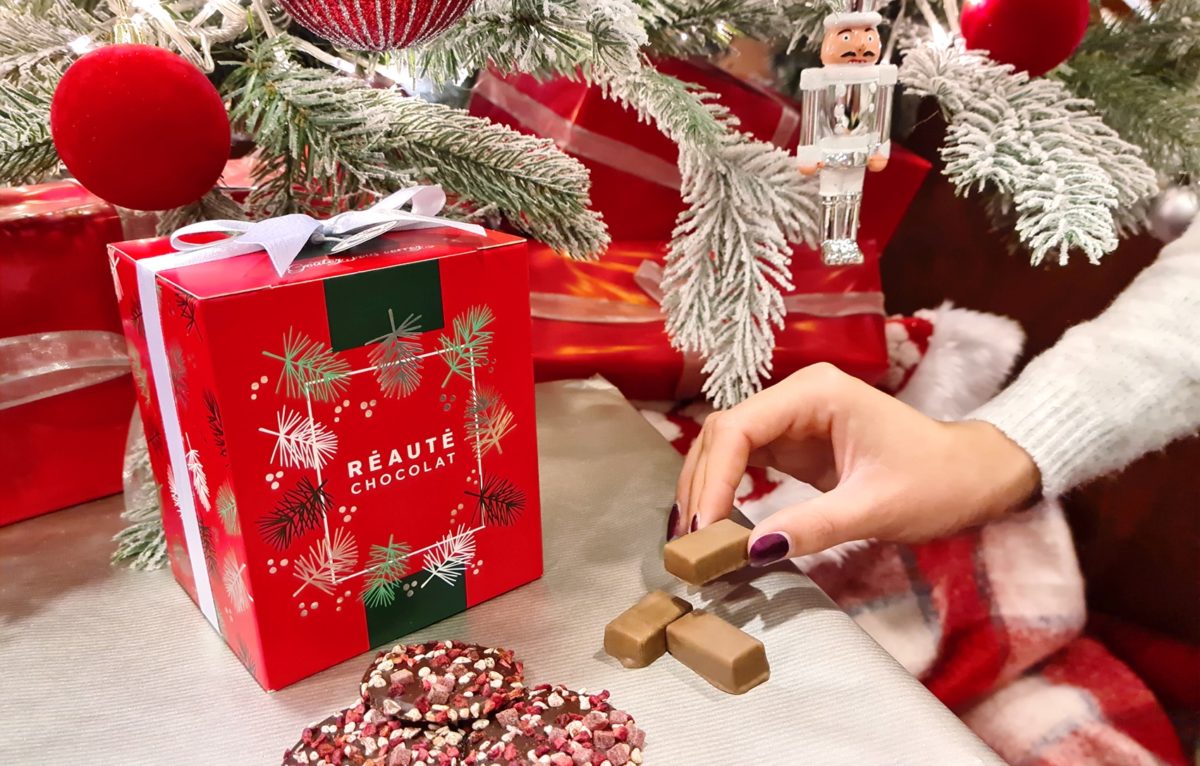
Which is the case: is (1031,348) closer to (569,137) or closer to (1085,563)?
(1085,563)

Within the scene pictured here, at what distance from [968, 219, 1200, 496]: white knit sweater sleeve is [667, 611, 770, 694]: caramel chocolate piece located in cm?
29

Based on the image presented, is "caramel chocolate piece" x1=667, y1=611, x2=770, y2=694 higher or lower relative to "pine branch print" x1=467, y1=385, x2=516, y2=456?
lower

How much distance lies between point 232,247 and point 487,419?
8.5 inches

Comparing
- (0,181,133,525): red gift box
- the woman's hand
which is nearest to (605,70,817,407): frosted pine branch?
the woman's hand

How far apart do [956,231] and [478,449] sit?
0.78m

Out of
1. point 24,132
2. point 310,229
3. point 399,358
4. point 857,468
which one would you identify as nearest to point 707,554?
point 857,468

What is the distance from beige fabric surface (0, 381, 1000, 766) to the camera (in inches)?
19.6

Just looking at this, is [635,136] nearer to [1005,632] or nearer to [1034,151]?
[1034,151]

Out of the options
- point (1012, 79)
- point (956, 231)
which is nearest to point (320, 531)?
point (1012, 79)

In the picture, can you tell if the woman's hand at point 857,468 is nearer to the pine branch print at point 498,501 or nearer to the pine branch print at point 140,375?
the pine branch print at point 498,501

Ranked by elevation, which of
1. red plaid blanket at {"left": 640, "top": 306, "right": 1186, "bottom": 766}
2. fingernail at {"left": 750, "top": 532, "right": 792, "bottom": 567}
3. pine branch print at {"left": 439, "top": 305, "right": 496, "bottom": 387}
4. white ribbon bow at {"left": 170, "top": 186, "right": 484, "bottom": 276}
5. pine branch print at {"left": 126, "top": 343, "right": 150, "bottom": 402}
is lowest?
red plaid blanket at {"left": 640, "top": 306, "right": 1186, "bottom": 766}

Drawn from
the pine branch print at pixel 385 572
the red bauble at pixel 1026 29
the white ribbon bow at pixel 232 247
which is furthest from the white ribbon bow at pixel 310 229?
the red bauble at pixel 1026 29

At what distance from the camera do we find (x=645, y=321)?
96 cm

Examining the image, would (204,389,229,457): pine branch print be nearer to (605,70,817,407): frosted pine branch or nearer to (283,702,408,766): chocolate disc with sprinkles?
(283,702,408,766): chocolate disc with sprinkles
